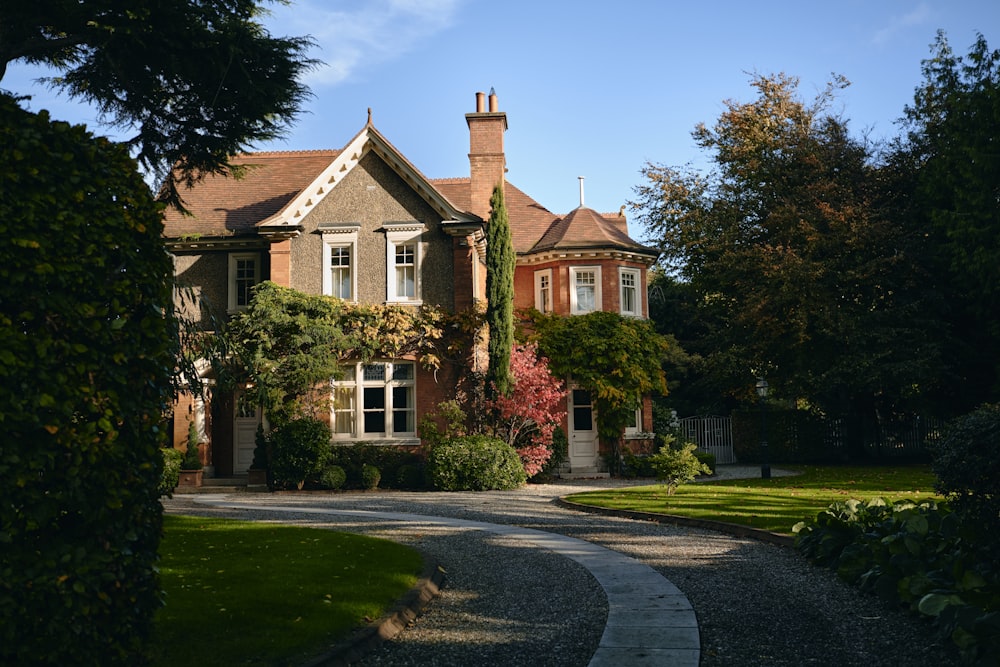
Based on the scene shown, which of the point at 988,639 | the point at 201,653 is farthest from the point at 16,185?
the point at 988,639

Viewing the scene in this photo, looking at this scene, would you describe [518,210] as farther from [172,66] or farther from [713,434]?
[172,66]

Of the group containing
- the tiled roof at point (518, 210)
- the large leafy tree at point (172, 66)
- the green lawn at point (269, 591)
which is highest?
the tiled roof at point (518, 210)

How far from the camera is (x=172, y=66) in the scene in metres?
13.1

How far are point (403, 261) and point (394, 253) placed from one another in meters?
0.35

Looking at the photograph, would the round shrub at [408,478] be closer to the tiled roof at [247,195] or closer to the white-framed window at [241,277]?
the white-framed window at [241,277]

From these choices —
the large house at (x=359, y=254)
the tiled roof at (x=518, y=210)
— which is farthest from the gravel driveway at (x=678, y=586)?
the tiled roof at (x=518, y=210)

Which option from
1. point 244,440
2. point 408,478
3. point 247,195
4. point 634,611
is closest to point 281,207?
point 247,195

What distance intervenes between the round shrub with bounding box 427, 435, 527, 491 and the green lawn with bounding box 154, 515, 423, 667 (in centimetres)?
910

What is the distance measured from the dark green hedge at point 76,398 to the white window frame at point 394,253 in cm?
1897

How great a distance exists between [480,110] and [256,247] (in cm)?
817

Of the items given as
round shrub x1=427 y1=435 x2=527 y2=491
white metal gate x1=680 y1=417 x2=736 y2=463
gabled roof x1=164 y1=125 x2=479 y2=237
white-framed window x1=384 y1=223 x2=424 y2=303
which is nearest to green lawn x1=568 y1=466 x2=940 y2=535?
round shrub x1=427 y1=435 x2=527 y2=491

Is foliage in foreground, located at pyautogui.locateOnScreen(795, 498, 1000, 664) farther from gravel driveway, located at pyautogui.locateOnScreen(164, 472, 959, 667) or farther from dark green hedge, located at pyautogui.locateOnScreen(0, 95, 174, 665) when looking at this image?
dark green hedge, located at pyautogui.locateOnScreen(0, 95, 174, 665)

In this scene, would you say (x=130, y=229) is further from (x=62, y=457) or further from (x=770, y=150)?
(x=770, y=150)

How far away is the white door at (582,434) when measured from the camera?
89.6 feet
